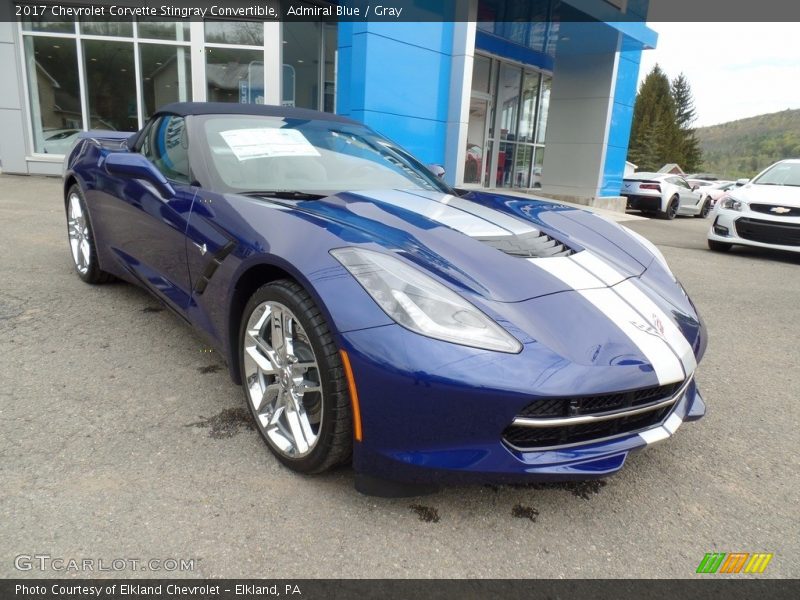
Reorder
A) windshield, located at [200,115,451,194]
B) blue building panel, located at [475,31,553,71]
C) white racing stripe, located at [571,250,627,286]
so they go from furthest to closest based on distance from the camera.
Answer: blue building panel, located at [475,31,553,71], windshield, located at [200,115,451,194], white racing stripe, located at [571,250,627,286]

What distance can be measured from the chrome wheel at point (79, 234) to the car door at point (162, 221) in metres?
0.76

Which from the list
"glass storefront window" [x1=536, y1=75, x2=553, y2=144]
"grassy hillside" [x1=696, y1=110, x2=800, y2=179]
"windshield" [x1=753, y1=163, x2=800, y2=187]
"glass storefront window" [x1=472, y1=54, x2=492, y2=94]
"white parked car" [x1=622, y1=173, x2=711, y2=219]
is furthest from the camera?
"grassy hillside" [x1=696, y1=110, x2=800, y2=179]

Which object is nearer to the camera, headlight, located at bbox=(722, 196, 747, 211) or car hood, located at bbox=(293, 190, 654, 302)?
car hood, located at bbox=(293, 190, 654, 302)

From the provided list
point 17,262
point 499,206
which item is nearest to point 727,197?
point 499,206

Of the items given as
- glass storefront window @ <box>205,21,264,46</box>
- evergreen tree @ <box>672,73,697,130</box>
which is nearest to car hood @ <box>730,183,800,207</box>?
glass storefront window @ <box>205,21,264,46</box>

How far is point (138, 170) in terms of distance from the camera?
2.60m

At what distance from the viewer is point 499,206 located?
9.34 ft

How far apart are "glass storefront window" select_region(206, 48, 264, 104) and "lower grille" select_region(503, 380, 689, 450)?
1087 cm

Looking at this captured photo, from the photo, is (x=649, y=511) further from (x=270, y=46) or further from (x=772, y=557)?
(x=270, y=46)

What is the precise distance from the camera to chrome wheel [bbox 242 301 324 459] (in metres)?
1.90

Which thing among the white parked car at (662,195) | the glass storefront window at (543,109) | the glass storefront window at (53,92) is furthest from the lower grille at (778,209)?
the glass storefront window at (543,109)

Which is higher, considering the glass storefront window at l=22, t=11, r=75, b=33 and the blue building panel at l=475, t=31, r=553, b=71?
the blue building panel at l=475, t=31, r=553, b=71

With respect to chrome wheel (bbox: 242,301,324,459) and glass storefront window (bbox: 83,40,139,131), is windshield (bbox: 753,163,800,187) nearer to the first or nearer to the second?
chrome wheel (bbox: 242,301,324,459)

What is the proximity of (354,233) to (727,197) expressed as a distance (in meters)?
7.67
